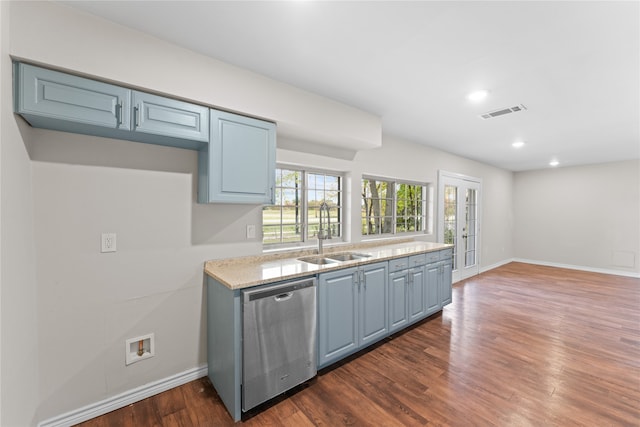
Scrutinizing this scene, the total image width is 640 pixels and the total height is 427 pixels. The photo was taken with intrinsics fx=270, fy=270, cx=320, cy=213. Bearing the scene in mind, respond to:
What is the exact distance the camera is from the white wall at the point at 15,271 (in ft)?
4.19

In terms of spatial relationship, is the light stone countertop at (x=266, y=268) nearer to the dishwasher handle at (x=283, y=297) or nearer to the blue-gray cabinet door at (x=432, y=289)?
the dishwasher handle at (x=283, y=297)

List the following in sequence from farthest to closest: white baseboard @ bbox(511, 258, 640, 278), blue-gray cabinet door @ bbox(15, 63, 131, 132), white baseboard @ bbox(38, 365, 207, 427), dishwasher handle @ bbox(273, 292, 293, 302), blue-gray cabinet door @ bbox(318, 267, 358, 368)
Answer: white baseboard @ bbox(511, 258, 640, 278) → blue-gray cabinet door @ bbox(318, 267, 358, 368) → dishwasher handle @ bbox(273, 292, 293, 302) → white baseboard @ bbox(38, 365, 207, 427) → blue-gray cabinet door @ bbox(15, 63, 131, 132)

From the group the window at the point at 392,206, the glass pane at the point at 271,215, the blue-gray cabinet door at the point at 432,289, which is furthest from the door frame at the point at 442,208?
the glass pane at the point at 271,215

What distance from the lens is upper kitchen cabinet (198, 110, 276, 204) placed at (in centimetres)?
204

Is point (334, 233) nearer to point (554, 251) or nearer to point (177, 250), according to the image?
point (177, 250)

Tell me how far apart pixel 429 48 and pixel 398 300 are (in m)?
2.36

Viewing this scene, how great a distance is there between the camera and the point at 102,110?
162cm

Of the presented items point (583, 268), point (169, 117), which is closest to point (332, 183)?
point (169, 117)

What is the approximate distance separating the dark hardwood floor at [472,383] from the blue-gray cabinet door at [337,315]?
0.18 meters

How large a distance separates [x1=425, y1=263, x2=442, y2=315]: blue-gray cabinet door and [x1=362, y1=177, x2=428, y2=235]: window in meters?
0.88

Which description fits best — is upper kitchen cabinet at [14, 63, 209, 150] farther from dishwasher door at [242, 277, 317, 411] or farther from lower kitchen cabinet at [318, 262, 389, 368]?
lower kitchen cabinet at [318, 262, 389, 368]

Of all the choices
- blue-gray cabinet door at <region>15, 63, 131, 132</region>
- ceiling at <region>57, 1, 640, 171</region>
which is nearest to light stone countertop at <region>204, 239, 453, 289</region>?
blue-gray cabinet door at <region>15, 63, 131, 132</region>

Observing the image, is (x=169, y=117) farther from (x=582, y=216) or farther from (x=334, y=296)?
(x=582, y=216)

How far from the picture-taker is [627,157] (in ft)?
17.9
